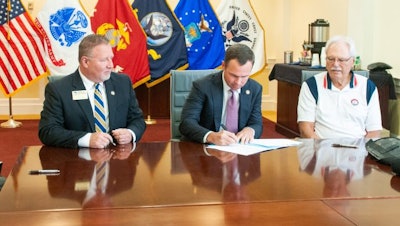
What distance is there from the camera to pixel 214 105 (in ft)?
9.52

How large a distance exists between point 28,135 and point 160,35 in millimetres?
2025

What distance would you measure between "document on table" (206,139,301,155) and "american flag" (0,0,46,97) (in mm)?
4455

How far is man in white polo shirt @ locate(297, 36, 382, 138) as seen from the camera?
3.12 m

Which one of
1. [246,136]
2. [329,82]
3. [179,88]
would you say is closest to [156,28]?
[179,88]

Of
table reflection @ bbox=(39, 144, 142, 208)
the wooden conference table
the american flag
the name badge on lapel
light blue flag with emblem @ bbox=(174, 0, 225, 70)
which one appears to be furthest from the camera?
light blue flag with emblem @ bbox=(174, 0, 225, 70)

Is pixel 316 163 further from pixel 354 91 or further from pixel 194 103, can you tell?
pixel 354 91

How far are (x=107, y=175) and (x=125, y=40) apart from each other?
4.84 meters

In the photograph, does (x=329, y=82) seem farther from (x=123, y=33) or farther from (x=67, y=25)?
(x=67, y=25)

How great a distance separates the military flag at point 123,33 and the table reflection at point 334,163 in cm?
425

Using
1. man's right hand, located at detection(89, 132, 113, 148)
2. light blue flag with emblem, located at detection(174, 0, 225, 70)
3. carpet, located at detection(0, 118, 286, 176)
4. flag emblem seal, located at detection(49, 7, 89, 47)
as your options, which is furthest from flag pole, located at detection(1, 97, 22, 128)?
man's right hand, located at detection(89, 132, 113, 148)

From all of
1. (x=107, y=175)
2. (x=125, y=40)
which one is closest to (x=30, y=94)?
(x=125, y=40)

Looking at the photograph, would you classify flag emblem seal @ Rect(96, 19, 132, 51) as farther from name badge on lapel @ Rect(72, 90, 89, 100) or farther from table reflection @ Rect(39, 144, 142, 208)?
table reflection @ Rect(39, 144, 142, 208)

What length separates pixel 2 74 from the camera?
20.7ft

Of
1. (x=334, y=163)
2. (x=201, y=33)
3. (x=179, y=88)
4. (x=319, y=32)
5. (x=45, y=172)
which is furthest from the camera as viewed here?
(x=201, y=33)
